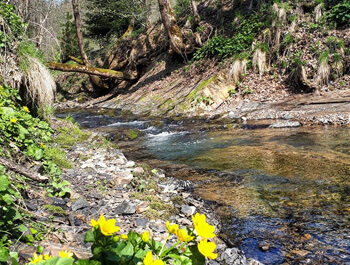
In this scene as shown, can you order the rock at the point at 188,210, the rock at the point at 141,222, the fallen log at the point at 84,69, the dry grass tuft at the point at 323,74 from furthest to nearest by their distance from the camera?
the fallen log at the point at 84,69 → the dry grass tuft at the point at 323,74 → the rock at the point at 188,210 → the rock at the point at 141,222

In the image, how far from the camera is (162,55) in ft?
56.0

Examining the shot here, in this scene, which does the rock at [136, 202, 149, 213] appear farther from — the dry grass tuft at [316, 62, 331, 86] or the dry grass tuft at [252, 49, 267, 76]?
the dry grass tuft at [252, 49, 267, 76]

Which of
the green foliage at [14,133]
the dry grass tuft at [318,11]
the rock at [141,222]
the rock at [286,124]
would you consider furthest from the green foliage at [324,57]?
the green foliage at [14,133]

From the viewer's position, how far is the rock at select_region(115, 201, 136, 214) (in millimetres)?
2941

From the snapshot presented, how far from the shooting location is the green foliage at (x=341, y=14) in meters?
10.4

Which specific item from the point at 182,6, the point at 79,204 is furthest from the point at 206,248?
the point at 182,6

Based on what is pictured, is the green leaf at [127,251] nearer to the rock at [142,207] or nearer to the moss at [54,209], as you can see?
the moss at [54,209]

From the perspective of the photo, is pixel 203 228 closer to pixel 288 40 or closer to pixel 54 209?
pixel 54 209

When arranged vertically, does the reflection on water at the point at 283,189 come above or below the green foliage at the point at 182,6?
below

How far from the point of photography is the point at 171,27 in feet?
45.2

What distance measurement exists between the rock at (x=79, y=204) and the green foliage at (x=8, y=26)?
2835 millimetres

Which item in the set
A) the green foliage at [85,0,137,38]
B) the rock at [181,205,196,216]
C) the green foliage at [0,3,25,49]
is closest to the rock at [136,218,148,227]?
the rock at [181,205,196,216]

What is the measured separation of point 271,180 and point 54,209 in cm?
303

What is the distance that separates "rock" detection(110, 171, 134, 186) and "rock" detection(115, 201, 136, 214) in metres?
0.73
